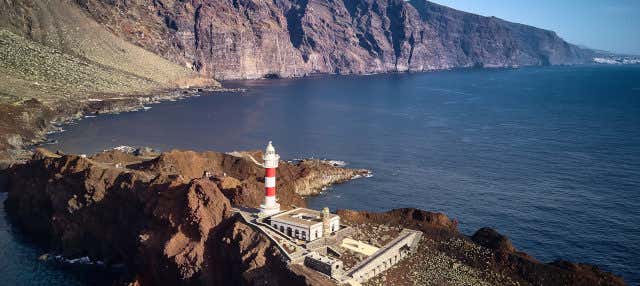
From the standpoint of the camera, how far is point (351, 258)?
52.1 m

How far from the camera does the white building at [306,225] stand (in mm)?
53975

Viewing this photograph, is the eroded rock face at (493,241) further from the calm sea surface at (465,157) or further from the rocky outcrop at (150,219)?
Result: the rocky outcrop at (150,219)

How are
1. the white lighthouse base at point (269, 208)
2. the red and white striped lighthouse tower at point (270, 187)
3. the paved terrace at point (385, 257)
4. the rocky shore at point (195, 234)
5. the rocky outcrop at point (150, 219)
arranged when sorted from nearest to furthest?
1. the paved terrace at point (385, 257)
2. the rocky shore at point (195, 234)
3. the rocky outcrop at point (150, 219)
4. the red and white striped lighthouse tower at point (270, 187)
5. the white lighthouse base at point (269, 208)

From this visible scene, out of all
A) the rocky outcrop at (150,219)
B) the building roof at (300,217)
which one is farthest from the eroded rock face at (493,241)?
the rocky outcrop at (150,219)

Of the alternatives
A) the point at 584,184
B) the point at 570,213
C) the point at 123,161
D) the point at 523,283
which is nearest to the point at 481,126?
the point at 584,184

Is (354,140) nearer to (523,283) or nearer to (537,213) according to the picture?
(537,213)

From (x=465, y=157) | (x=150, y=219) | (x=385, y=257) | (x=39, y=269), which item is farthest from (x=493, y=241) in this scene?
(x=465, y=157)

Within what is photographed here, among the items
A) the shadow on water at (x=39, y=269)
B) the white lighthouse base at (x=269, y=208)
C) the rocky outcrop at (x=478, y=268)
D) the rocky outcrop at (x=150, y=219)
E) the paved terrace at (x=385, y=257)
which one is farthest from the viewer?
the shadow on water at (x=39, y=269)

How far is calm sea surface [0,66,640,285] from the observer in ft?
248

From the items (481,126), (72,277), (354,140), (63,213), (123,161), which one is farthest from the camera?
(481,126)

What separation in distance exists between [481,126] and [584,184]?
217 ft

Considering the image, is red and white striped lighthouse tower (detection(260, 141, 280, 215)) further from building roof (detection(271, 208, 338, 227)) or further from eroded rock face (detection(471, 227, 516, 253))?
eroded rock face (detection(471, 227, 516, 253))

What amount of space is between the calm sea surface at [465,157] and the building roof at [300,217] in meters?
25.4

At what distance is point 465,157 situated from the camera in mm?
121250
